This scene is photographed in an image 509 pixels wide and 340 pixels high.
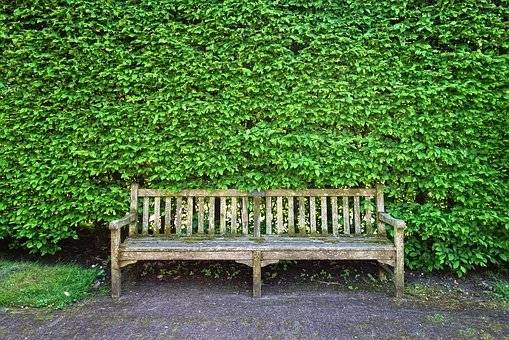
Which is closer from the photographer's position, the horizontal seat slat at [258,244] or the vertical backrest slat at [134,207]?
the horizontal seat slat at [258,244]

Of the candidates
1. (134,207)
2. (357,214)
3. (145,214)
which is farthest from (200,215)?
(357,214)

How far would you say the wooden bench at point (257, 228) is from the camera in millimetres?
3869

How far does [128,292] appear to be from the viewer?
160 inches

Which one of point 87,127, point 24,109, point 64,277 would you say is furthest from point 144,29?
point 64,277

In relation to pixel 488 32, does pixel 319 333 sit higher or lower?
lower

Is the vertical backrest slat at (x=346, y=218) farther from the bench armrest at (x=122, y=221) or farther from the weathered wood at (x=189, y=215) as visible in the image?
the bench armrest at (x=122, y=221)

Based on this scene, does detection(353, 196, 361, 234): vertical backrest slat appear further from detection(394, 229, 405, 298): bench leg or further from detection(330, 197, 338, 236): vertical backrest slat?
detection(394, 229, 405, 298): bench leg

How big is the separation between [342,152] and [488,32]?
2.17 meters

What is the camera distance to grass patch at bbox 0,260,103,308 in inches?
146

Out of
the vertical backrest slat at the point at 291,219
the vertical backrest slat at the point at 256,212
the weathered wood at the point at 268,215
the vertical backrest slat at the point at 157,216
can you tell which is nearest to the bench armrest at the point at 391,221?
the vertical backrest slat at the point at 291,219

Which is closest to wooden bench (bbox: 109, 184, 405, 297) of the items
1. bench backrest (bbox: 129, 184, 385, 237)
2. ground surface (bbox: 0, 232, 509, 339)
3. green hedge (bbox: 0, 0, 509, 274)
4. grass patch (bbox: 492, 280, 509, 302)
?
bench backrest (bbox: 129, 184, 385, 237)

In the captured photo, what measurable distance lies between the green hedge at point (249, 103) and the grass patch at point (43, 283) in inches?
18.7

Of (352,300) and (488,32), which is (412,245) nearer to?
(352,300)

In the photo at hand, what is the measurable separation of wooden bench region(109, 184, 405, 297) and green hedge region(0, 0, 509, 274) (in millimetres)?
217
